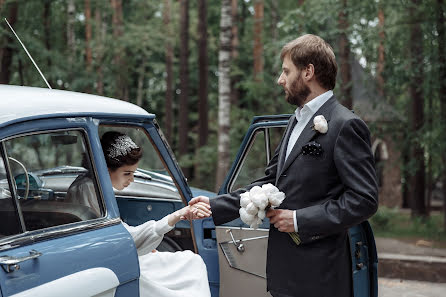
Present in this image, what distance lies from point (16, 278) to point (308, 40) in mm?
1672

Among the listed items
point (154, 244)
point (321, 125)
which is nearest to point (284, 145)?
point (321, 125)

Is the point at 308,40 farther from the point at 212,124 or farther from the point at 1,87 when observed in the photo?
the point at 212,124

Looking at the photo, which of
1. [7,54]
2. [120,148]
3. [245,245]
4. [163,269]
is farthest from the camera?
[7,54]

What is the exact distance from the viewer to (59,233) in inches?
110

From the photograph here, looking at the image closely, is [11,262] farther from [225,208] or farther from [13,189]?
[225,208]

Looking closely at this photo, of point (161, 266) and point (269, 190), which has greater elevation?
point (269, 190)

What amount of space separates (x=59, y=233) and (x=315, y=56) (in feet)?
4.67

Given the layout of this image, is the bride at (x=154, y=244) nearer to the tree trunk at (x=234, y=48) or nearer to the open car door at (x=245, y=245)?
the open car door at (x=245, y=245)

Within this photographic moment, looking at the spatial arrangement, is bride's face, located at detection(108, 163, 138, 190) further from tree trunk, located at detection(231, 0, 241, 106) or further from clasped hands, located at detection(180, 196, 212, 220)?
tree trunk, located at detection(231, 0, 241, 106)

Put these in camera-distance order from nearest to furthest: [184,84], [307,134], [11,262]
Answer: [11,262] < [307,134] < [184,84]

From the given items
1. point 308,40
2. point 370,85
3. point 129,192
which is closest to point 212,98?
point 370,85

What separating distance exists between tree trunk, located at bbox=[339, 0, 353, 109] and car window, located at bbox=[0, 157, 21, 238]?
33.6 feet

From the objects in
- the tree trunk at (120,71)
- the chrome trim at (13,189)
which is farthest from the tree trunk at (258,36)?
the chrome trim at (13,189)

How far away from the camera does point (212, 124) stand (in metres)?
25.0
